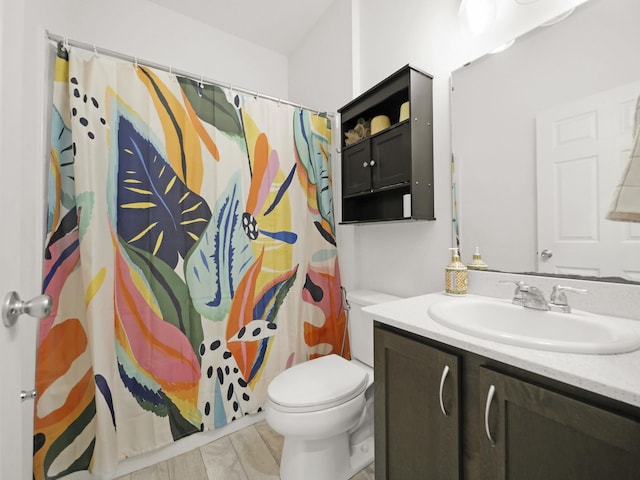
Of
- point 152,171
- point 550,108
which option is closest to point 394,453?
point 550,108

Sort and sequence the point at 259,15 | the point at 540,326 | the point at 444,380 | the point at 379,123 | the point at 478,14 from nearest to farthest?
the point at 444,380, the point at 540,326, the point at 478,14, the point at 379,123, the point at 259,15

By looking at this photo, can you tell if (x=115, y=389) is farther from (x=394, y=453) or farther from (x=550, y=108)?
(x=550, y=108)

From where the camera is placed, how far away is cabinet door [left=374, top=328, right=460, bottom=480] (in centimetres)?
79

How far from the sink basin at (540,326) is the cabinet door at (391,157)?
2.16ft

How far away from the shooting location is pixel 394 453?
38.2 inches

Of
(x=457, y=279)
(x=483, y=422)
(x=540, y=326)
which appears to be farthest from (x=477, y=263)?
(x=483, y=422)

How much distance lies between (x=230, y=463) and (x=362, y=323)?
3.12 feet

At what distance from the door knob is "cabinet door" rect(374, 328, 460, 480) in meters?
0.90

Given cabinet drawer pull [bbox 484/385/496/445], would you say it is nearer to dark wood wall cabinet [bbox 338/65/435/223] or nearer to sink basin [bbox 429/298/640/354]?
sink basin [bbox 429/298/640/354]

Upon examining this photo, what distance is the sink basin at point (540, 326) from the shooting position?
2.17ft

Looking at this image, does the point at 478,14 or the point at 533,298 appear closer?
the point at 533,298

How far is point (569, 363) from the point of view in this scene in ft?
2.00

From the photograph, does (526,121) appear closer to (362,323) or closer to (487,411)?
(487,411)

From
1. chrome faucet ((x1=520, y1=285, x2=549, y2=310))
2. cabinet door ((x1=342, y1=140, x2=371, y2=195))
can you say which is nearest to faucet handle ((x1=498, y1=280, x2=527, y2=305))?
chrome faucet ((x1=520, y1=285, x2=549, y2=310))
